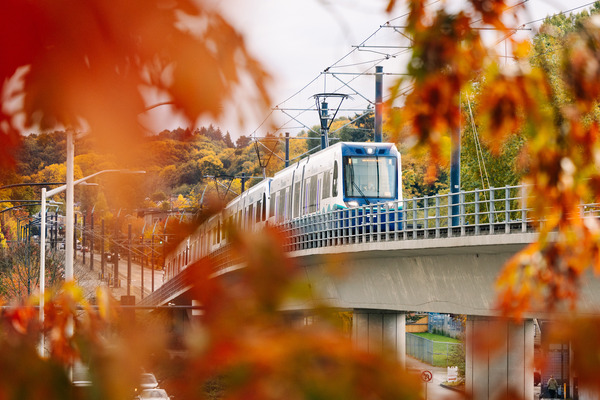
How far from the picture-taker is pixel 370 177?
30812mm

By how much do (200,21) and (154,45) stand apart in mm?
94

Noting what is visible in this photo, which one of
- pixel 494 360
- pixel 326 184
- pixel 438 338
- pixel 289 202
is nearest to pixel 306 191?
pixel 289 202

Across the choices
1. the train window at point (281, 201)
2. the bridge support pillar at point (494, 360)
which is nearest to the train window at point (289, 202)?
the train window at point (281, 201)

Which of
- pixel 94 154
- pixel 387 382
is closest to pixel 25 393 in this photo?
pixel 94 154

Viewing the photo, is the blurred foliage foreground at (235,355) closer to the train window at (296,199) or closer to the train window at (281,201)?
the train window at (296,199)

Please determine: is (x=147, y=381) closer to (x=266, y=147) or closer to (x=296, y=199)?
(x=266, y=147)

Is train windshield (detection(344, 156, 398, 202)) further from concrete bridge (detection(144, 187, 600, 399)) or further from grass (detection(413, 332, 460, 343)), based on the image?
grass (detection(413, 332, 460, 343))

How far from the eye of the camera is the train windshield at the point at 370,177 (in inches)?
1184

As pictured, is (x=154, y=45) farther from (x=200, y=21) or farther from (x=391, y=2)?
(x=391, y=2)

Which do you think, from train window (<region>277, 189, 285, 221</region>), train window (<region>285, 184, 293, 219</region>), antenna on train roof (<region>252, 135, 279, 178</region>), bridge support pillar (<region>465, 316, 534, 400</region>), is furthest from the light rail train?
bridge support pillar (<region>465, 316, 534, 400</region>)

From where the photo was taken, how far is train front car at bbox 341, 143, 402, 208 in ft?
98.2

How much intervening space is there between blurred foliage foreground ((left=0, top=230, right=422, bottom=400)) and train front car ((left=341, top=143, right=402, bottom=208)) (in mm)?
28096

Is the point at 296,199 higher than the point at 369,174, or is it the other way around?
the point at 369,174

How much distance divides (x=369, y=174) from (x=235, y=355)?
29280 mm
